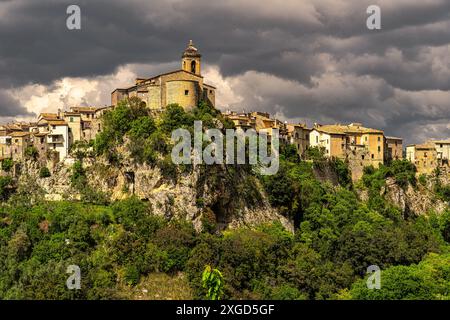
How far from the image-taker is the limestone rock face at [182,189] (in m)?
55.2

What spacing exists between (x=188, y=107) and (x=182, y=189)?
861cm

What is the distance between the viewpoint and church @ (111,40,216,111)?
2402 inches

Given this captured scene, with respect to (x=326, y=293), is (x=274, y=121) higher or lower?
higher

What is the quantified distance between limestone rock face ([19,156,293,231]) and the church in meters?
6.60

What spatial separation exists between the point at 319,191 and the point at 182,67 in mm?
17024

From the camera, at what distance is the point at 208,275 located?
4553 centimetres

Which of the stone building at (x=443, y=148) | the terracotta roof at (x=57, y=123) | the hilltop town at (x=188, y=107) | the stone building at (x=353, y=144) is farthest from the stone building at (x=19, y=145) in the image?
the stone building at (x=443, y=148)

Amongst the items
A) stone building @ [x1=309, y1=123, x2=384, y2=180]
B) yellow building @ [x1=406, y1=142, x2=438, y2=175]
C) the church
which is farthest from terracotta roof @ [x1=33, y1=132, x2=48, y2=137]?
yellow building @ [x1=406, y1=142, x2=438, y2=175]

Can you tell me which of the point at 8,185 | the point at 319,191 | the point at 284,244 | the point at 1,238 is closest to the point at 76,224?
the point at 1,238

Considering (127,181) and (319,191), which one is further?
(319,191)

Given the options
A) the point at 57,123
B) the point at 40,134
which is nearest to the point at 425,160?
the point at 57,123

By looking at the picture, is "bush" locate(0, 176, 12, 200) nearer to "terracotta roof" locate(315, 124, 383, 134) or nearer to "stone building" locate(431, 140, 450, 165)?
"terracotta roof" locate(315, 124, 383, 134)
